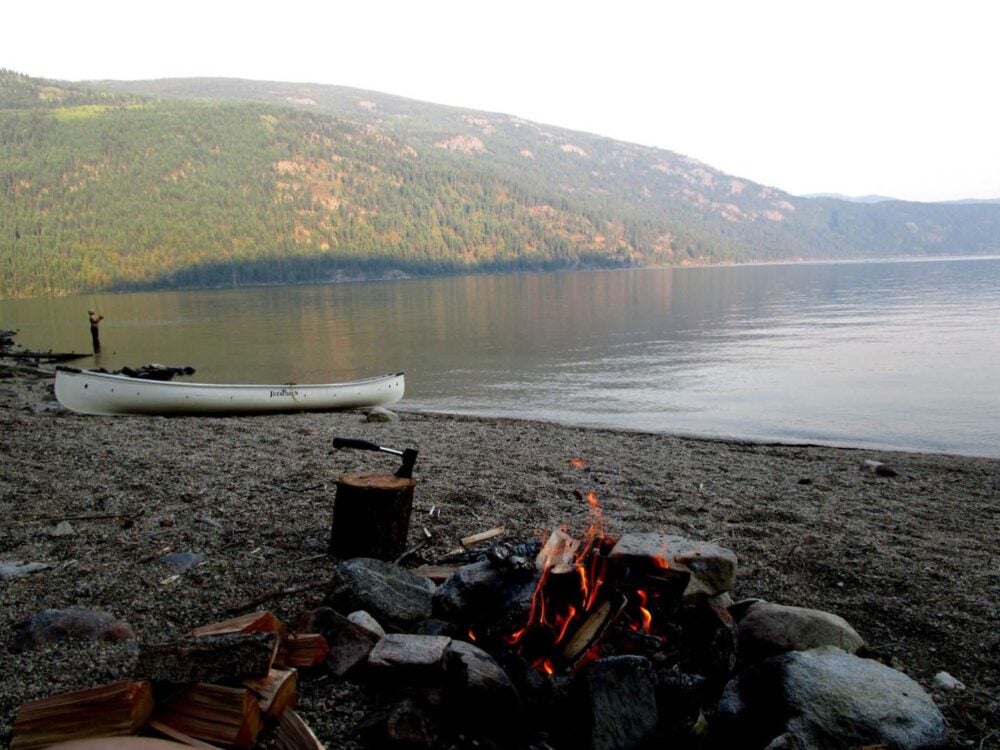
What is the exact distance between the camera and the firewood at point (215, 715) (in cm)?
372

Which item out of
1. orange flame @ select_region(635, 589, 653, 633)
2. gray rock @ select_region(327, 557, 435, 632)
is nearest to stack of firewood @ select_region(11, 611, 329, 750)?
gray rock @ select_region(327, 557, 435, 632)

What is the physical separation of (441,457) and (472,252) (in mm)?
185007

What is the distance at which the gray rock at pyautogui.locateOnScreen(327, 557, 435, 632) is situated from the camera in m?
5.12

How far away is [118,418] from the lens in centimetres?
1598

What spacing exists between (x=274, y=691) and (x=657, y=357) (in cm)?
3219

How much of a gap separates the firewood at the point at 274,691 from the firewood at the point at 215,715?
85 mm

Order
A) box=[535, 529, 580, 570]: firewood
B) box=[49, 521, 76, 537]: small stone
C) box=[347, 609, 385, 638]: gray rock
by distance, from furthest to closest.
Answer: box=[49, 521, 76, 537]: small stone → box=[535, 529, 580, 570]: firewood → box=[347, 609, 385, 638]: gray rock

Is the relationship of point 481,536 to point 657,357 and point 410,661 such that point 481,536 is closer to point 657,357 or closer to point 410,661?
point 410,661

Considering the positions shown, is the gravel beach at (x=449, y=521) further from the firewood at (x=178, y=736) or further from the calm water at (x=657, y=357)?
the calm water at (x=657, y=357)

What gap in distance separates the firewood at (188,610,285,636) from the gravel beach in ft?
1.34

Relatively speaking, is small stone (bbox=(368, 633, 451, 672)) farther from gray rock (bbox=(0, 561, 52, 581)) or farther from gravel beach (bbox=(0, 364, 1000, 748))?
gray rock (bbox=(0, 561, 52, 581))

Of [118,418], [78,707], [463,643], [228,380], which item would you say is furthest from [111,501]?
[228,380]

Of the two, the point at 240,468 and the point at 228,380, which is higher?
the point at 240,468

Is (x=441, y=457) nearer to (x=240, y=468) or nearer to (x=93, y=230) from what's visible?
(x=240, y=468)
